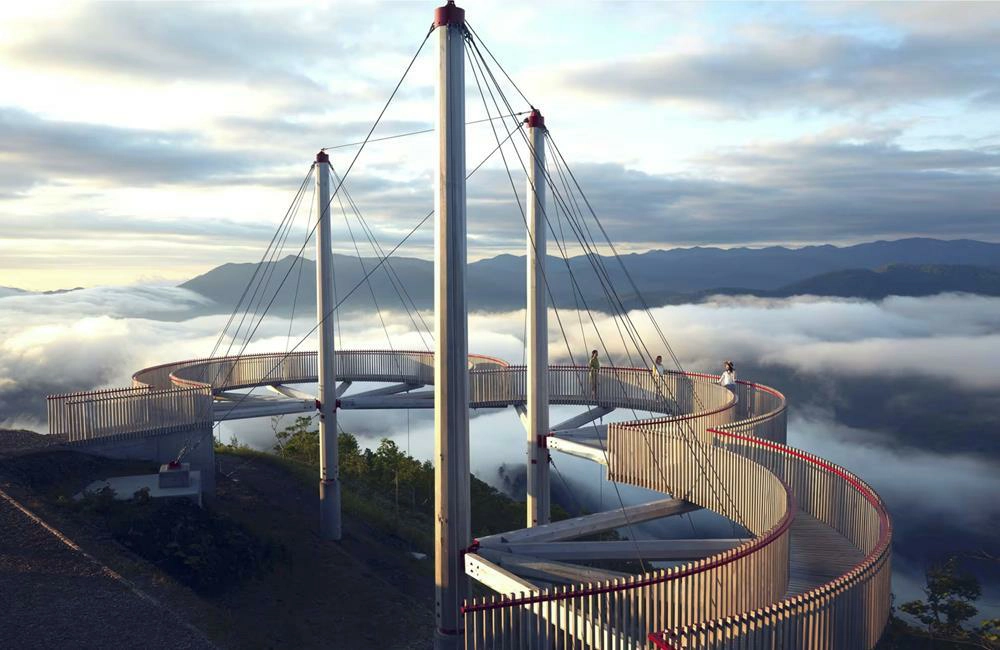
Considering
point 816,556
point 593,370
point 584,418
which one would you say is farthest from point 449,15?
point 584,418

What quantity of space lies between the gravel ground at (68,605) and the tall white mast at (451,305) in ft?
20.3

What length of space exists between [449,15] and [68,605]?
14164 millimetres

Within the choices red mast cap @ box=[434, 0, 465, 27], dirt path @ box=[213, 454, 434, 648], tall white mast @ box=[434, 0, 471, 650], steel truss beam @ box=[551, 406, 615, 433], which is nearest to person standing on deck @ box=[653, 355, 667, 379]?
steel truss beam @ box=[551, 406, 615, 433]

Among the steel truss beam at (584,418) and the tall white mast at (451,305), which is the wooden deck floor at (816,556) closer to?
Result: the tall white mast at (451,305)

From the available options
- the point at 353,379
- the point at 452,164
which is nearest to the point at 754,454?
the point at 452,164

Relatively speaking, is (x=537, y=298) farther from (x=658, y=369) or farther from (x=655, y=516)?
(x=655, y=516)

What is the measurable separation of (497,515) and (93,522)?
32181 mm

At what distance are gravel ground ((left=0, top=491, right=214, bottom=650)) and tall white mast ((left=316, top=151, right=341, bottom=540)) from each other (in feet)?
40.6

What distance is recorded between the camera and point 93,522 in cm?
1964

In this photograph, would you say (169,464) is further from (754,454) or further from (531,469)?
(754,454)

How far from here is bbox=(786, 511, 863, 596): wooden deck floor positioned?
16.0 meters

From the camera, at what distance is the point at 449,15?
14727mm

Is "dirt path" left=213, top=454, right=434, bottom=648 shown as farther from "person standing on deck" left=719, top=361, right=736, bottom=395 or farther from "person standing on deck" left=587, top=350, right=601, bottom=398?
"person standing on deck" left=719, top=361, right=736, bottom=395

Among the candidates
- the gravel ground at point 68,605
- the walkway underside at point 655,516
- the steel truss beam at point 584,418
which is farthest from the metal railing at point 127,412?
the steel truss beam at point 584,418
